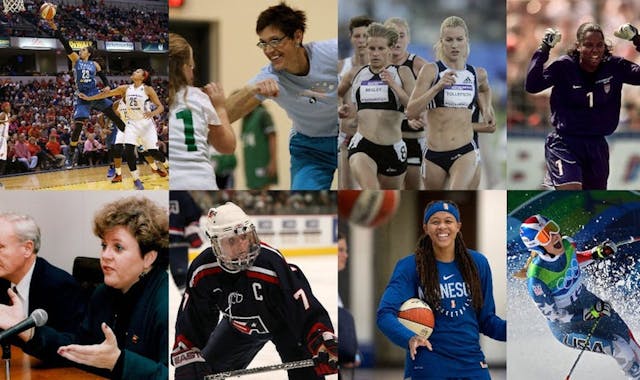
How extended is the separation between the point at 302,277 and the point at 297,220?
11.5 inches

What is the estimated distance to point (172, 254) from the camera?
4875 millimetres

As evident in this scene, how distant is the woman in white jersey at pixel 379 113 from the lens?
4.82 m

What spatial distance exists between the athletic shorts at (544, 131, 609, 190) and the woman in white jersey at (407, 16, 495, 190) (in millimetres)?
357

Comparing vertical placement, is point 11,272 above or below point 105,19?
below

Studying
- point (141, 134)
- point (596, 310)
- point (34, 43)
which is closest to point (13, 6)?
point (34, 43)

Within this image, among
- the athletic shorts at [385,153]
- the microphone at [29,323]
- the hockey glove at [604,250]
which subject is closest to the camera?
the microphone at [29,323]

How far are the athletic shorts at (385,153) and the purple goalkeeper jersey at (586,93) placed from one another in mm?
743

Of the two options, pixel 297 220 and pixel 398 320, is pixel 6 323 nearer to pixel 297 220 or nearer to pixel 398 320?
pixel 297 220

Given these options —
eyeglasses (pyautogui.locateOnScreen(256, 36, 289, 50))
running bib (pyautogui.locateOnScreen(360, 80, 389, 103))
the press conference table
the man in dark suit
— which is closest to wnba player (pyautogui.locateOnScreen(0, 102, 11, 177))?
the man in dark suit

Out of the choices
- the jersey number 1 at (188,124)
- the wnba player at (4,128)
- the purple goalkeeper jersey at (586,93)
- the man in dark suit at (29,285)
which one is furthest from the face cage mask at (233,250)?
the purple goalkeeper jersey at (586,93)

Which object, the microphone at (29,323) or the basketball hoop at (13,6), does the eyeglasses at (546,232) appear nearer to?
the microphone at (29,323)

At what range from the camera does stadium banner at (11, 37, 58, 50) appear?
15.8 feet

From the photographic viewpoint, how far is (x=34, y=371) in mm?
4934

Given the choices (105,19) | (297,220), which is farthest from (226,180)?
(105,19)
